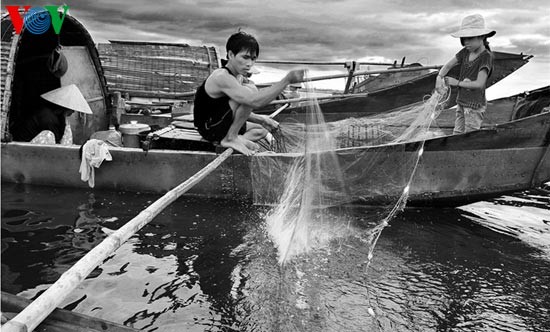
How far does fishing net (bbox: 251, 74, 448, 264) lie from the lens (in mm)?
4484

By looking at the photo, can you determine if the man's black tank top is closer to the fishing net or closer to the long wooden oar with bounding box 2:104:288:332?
the fishing net

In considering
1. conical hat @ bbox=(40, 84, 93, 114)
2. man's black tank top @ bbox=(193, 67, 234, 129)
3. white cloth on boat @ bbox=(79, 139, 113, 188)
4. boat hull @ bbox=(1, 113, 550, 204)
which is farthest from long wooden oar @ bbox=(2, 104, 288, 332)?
conical hat @ bbox=(40, 84, 93, 114)

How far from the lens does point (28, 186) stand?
19.9 feet

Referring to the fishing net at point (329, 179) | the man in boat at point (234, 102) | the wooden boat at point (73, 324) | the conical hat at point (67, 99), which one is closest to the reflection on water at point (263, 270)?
the fishing net at point (329, 179)

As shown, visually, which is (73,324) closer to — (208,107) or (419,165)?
(208,107)

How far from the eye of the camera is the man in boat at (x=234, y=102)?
15.9 ft

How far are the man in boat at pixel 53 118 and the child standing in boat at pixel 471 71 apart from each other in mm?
4841

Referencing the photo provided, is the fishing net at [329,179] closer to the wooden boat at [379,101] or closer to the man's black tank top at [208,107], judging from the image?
the man's black tank top at [208,107]

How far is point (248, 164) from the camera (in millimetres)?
5469

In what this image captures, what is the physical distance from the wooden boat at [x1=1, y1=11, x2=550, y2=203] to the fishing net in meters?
0.05

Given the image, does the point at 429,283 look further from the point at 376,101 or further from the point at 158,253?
the point at 376,101

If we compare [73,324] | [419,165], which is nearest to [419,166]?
[419,165]

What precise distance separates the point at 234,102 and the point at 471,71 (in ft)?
10.0

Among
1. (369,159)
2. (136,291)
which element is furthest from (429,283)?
(136,291)
